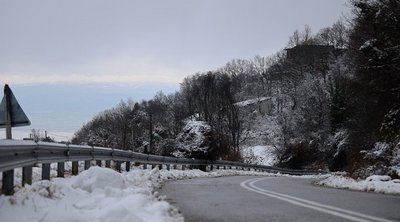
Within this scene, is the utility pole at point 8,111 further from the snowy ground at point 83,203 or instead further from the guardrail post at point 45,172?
the snowy ground at point 83,203

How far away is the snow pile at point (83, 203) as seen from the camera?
21.2 feet

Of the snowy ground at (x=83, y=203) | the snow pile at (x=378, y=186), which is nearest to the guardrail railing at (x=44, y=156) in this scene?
the snowy ground at (x=83, y=203)

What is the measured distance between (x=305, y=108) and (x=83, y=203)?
3489 inches

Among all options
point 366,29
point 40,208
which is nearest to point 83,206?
point 40,208

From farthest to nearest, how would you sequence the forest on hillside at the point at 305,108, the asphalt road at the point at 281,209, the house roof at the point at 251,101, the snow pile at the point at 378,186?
1. the house roof at the point at 251,101
2. the forest on hillside at the point at 305,108
3. the snow pile at the point at 378,186
4. the asphalt road at the point at 281,209

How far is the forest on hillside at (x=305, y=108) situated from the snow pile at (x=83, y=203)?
12.6 metres

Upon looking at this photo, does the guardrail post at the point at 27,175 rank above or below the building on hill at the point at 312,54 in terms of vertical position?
below

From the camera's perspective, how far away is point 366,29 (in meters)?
23.6

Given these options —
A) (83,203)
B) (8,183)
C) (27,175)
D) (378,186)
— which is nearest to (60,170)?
(27,175)

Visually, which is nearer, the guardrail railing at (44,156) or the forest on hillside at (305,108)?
the guardrail railing at (44,156)

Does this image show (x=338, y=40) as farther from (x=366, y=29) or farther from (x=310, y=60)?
(x=366, y=29)

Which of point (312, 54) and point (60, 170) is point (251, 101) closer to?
point (312, 54)

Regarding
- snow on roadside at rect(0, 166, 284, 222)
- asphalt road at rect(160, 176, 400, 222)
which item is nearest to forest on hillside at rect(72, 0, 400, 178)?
asphalt road at rect(160, 176, 400, 222)

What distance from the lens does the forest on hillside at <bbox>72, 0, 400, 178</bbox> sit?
21.7 m
